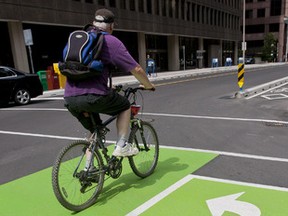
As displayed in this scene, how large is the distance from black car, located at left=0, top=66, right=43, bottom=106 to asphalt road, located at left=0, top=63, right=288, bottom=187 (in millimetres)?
1338

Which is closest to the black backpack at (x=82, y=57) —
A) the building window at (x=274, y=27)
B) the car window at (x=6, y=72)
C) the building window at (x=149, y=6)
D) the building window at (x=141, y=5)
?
the car window at (x=6, y=72)

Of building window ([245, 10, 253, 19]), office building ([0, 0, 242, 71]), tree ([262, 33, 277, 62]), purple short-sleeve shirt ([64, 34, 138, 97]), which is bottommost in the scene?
tree ([262, 33, 277, 62])

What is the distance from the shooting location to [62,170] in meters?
3.44

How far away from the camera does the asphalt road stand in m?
4.81

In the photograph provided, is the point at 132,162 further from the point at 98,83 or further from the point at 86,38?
the point at 86,38

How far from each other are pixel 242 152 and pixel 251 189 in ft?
4.98

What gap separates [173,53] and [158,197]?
41516 mm

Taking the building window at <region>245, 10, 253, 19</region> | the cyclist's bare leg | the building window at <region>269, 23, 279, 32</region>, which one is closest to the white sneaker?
the cyclist's bare leg

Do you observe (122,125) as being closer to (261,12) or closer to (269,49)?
(269,49)

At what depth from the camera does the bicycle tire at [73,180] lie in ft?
11.1

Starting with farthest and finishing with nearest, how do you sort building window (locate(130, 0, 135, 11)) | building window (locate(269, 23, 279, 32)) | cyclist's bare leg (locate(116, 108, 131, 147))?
building window (locate(269, 23, 279, 32)), building window (locate(130, 0, 135, 11)), cyclist's bare leg (locate(116, 108, 131, 147))

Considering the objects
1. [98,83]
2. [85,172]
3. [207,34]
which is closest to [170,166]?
[85,172]

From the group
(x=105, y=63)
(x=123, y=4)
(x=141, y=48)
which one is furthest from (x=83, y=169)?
(x=141, y=48)

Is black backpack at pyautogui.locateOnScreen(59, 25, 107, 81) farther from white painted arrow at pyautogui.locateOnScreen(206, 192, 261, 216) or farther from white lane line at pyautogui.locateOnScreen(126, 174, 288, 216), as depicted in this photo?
white painted arrow at pyautogui.locateOnScreen(206, 192, 261, 216)
